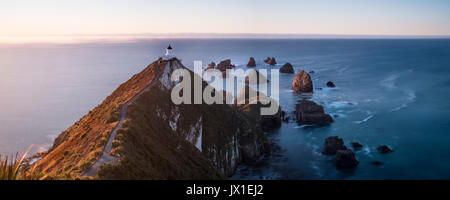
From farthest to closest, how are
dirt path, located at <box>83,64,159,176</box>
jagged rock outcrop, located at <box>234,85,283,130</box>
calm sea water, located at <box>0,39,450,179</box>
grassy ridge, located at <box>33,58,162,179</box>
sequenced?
jagged rock outcrop, located at <box>234,85,283,130</box> < calm sea water, located at <box>0,39,450,179</box> < grassy ridge, located at <box>33,58,162,179</box> < dirt path, located at <box>83,64,159,176</box>

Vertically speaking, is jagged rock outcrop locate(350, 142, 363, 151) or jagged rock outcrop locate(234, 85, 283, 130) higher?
jagged rock outcrop locate(234, 85, 283, 130)

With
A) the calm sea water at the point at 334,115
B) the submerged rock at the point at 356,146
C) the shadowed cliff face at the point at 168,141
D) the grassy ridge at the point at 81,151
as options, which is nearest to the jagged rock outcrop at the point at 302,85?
the calm sea water at the point at 334,115

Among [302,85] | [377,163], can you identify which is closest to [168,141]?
[377,163]

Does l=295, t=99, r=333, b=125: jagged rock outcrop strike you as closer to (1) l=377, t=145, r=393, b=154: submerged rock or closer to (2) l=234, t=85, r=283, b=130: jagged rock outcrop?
(2) l=234, t=85, r=283, b=130: jagged rock outcrop

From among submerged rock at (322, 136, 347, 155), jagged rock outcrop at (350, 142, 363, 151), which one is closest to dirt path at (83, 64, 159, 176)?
submerged rock at (322, 136, 347, 155)

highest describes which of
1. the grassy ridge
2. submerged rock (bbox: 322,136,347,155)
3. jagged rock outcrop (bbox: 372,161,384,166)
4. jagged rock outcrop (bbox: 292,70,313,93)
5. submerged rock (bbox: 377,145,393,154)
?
the grassy ridge

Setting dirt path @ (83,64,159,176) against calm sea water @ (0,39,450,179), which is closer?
dirt path @ (83,64,159,176)

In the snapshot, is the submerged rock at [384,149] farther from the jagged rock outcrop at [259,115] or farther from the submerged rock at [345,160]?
the jagged rock outcrop at [259,115]
